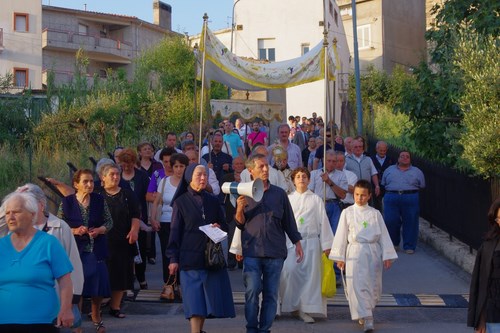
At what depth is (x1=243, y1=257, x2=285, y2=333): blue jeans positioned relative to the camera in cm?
845

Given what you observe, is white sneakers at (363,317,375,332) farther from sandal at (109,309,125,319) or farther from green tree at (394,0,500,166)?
green tree at (394,0,500,166)

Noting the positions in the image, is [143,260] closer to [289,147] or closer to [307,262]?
[307,262]

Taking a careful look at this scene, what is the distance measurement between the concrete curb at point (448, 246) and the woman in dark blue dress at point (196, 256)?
210 inches

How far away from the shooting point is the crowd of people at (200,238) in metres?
6.76

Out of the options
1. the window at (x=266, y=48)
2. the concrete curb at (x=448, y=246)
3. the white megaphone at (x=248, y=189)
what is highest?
the window at (x=266, y=48)

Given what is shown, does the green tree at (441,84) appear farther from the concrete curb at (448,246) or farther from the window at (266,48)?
the window at (266,48)

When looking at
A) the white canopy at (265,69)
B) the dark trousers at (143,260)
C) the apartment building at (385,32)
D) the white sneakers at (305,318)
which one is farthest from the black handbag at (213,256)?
the apartment building at (385,32)

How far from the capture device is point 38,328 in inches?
220

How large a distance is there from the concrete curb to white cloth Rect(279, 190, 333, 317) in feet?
11.4

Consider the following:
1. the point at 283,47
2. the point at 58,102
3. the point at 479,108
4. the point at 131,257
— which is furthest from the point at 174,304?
the point at 283,47

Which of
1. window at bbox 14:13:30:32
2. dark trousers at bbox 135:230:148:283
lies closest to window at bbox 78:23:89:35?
window at bbox 14:13:30:32

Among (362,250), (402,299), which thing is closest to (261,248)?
(362,250)

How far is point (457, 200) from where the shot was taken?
47.4 ft

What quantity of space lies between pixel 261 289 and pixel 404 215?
21.9ft
